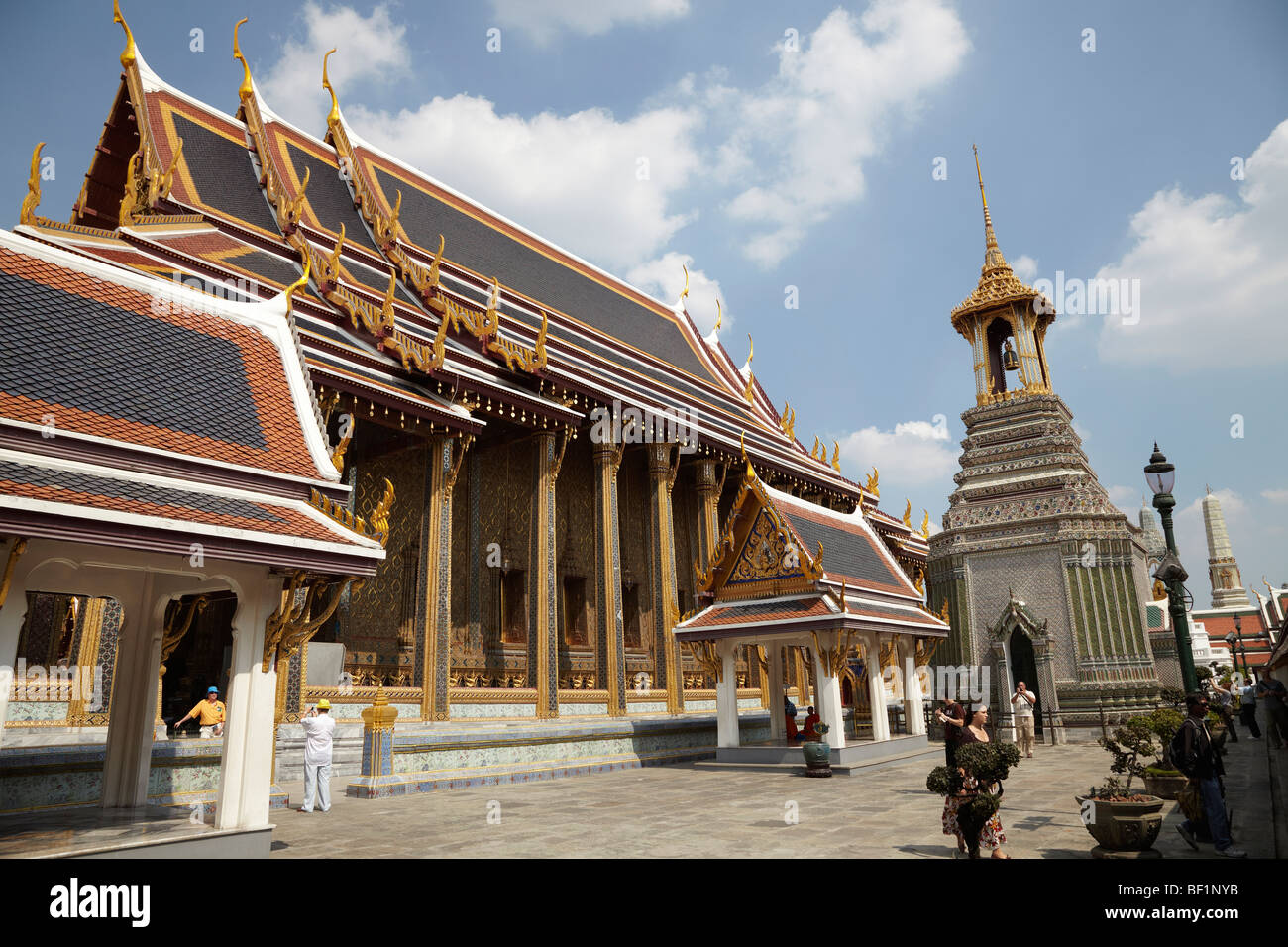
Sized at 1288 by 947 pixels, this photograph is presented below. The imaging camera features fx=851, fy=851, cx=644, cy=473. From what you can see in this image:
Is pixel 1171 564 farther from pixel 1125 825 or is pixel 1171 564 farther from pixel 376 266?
pixel 376 266

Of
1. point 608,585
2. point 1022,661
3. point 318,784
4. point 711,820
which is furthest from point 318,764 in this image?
point 1022,661

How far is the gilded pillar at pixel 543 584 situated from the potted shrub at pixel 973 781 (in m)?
9.81

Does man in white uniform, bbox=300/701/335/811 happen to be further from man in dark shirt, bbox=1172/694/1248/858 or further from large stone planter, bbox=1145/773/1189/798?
large stone planter, bbox=1145/773/1189/798

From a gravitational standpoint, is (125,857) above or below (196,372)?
below

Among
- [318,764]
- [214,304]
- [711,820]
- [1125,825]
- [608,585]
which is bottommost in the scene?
[711,820]

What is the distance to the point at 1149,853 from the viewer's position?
19.6ft

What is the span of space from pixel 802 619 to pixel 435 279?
387 inches

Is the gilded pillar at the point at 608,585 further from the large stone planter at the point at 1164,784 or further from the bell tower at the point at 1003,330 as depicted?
the bell tower at the point at 1003,330

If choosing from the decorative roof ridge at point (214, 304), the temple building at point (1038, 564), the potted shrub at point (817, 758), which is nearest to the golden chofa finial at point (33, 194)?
the decorative roof ridge at point (214, 304)

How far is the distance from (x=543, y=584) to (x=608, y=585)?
2059 millimetres

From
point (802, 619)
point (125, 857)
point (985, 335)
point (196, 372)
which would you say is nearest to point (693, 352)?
point (985, 335)

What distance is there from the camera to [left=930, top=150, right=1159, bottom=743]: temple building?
71.5ft

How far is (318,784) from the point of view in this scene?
908cm
